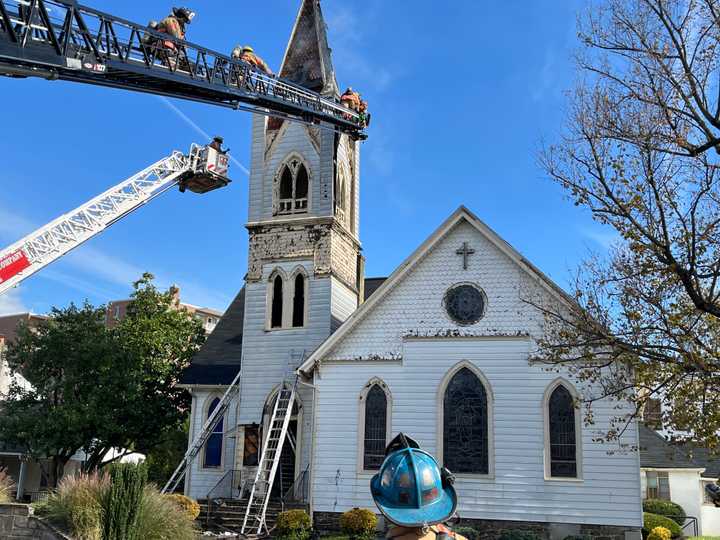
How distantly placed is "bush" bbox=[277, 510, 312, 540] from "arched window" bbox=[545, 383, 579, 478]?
6938 mm

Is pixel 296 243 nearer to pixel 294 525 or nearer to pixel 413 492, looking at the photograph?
pixel 294 525

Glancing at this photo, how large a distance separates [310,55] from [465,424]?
16475 mm

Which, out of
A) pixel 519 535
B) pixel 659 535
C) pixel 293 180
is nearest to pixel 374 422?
pixel 519 535

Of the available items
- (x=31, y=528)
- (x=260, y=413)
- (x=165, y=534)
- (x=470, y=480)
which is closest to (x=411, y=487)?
(x=165, y=534)

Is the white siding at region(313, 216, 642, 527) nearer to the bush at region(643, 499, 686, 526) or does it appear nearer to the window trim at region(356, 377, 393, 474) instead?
the window trim at region(356, 377, 393, 474)

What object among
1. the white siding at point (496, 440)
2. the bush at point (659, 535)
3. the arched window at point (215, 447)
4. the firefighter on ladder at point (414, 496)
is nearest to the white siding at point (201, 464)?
the arched window at point (215, 447)

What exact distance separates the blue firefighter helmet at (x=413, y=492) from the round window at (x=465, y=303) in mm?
19257

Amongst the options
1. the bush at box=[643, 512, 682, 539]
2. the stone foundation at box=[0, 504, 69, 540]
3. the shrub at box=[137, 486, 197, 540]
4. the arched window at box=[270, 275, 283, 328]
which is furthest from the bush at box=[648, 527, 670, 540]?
the stone foundation at box=[0, 504, 69, 540]

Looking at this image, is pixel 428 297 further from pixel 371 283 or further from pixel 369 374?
pixel 371 283

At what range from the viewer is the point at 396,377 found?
74.6 feet

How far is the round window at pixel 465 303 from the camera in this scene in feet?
74.2

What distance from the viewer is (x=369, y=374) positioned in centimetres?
2305

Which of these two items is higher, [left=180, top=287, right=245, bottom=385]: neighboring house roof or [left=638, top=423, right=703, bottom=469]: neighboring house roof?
[left=180, top=287, right=245, bottom=385]: neighboring house roof

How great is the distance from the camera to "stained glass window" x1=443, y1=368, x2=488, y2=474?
70.5ft
